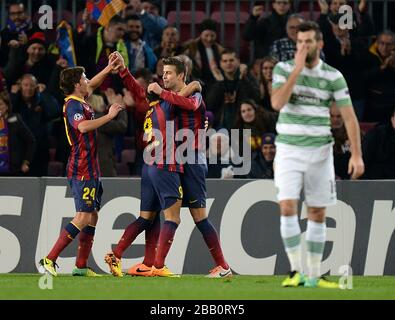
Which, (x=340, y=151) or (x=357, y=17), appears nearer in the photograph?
(x=340, y=151)

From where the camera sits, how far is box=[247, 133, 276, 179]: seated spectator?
15523mm

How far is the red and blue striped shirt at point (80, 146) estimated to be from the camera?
1256 cm

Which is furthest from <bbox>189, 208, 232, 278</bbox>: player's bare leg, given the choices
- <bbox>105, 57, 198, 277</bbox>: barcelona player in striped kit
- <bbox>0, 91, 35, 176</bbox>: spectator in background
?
<bbox>0, 91, 35, 176</bbox>: spectator in background

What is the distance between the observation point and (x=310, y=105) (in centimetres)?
1028

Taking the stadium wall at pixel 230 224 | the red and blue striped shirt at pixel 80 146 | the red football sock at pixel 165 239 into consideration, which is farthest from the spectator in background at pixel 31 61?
the red football sock at pixel 165 239

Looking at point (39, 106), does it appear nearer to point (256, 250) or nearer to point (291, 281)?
point (256, 250)

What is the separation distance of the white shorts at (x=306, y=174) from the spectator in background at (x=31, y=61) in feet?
24.1

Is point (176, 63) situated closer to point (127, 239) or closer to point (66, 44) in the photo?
point (127, 239)

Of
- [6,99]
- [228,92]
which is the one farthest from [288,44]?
[6,99]

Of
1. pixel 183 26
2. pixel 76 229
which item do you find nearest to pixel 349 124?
pixel 76 229

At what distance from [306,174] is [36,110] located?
6900 mm

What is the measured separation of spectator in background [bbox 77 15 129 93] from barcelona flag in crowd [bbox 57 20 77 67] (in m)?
0.14

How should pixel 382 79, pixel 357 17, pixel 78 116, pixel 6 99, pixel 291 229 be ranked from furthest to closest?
pixel 357 17, pixel 382 79, pixel 6 99, pixel 78 116, pixel 291 229

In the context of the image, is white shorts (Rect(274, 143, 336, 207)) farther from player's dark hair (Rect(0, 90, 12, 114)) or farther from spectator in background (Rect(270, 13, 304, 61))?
spectator in background (Rect(270, 13, 304, 61))
